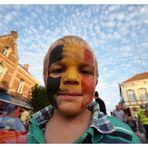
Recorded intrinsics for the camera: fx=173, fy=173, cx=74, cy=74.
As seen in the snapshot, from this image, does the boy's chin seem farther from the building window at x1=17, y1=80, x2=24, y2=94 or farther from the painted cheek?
the building window at x1=17, y1=80, x2=24, y2=94

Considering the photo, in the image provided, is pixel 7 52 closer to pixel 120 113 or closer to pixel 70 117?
→ pixel 120 113

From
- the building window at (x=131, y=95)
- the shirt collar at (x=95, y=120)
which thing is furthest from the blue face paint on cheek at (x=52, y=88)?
the building window at (x=131, y=95)

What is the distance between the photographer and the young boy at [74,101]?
0.49 m

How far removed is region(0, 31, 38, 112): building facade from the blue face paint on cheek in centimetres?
878

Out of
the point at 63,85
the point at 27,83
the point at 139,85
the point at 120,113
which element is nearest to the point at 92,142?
the point at 63,85

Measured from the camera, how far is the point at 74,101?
1.63 ft

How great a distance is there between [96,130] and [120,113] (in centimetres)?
339

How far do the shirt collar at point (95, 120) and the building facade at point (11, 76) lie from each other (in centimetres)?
867

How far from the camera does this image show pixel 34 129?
59 cm

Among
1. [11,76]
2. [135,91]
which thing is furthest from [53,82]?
[135,91]

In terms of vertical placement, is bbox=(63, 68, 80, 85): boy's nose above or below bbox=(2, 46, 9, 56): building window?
below

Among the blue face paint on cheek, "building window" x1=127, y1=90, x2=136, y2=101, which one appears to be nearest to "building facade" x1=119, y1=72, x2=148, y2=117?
"building window" x1=127, y1=90, x2=136, y2=101

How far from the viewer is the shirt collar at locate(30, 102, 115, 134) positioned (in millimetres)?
497

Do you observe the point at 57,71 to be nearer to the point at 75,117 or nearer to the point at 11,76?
the point at 75,117
